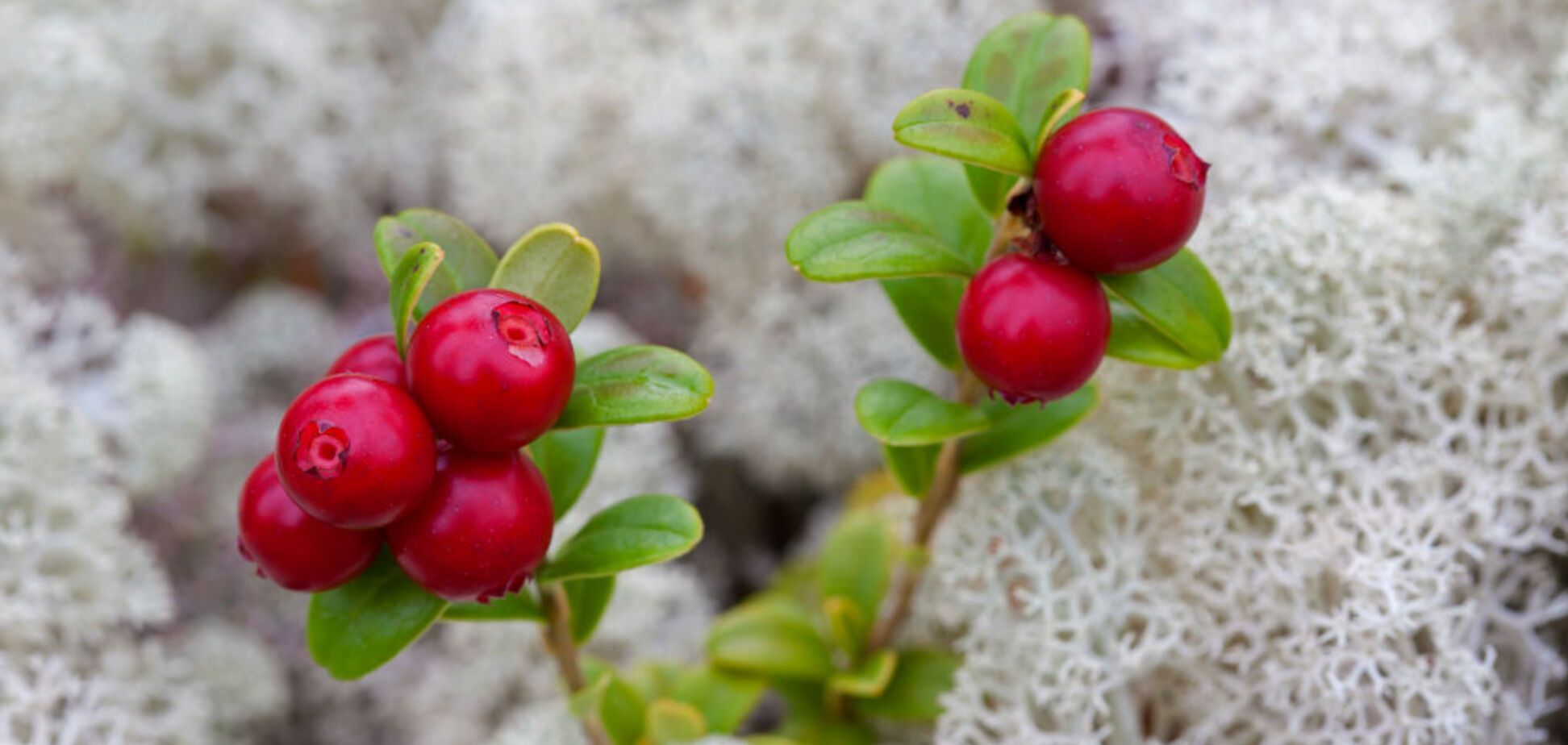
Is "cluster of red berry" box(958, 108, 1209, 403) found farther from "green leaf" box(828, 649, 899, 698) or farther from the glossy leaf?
"green leaf" box(828, 649, 899, 698)

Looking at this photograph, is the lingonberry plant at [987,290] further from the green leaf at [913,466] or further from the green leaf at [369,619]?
the green leaf at [369,619]

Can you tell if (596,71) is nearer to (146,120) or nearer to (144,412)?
(146,120)

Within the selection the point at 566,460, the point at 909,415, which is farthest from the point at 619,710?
the point at 909,415

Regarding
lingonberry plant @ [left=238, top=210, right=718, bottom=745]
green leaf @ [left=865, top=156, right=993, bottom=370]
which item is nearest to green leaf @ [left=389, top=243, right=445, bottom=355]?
lingonberry plant @ [left=238, top=210, right=718, bottom=745]

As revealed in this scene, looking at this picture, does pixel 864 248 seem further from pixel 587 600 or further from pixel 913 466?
pixel 587 600

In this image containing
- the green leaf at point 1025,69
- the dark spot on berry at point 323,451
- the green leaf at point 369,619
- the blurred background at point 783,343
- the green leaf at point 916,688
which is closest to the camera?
the dark spot on berry at point 323,451

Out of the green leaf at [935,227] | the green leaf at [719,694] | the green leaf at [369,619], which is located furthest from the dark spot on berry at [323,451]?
the green leaf at [719,694]
